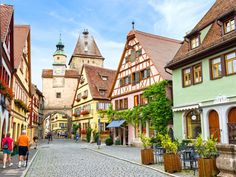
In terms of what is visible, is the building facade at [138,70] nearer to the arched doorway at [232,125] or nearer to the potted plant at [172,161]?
the arched doorway at [232,125]

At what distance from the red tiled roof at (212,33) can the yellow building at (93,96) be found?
2066 cm

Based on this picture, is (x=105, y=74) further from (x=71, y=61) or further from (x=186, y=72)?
(x=71, y=61)

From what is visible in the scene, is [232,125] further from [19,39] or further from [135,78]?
[19,39]

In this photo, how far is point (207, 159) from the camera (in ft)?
30.7

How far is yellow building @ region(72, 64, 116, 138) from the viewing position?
41.7 meters

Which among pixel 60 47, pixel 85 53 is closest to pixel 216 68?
pixel 60 47

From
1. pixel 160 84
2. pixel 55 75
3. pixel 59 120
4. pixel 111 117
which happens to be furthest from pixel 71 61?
pixel 160 84

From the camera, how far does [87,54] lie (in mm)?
76625

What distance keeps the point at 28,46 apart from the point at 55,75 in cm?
3063

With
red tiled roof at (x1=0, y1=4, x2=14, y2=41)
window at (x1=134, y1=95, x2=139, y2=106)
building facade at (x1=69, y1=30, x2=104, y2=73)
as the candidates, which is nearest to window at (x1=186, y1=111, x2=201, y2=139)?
window at (x1=134, y1=95, x2=139, y2=106)

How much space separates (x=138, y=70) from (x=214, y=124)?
40.2 feet

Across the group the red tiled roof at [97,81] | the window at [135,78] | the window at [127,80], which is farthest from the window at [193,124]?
the red tiled roof at [97,81]

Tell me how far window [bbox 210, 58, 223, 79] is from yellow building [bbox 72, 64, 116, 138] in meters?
23.5

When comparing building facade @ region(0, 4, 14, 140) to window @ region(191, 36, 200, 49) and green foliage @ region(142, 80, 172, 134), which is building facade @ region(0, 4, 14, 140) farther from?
window @ region(191, 36, 200, 49)
